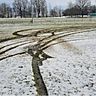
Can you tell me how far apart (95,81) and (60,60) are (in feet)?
13.9

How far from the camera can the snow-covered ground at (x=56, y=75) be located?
9461mm

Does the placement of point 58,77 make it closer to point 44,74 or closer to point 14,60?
point 44,74

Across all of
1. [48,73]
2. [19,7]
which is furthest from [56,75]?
[19,7]

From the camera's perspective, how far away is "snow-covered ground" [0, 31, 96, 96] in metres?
9.46

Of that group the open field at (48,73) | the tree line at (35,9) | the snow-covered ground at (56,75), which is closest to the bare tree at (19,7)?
the tree line at (35,9)

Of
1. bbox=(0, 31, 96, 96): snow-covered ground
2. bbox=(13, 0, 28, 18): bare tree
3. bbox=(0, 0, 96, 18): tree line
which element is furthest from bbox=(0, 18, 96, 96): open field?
bbox=(13, 0, 28, 18): bare tree

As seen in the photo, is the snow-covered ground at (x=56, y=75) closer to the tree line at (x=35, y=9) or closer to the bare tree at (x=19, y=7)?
the tree line at (x=35, y=9)

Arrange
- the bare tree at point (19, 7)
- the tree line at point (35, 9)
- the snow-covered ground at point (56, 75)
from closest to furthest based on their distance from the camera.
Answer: the snow-covered ground at point (56, 75)
the tree line at point (35, 9)
the bare tree at point (19, 7)

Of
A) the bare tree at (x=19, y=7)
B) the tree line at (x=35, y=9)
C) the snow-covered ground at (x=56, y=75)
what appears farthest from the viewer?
the bare tree at (x=19, y=7)

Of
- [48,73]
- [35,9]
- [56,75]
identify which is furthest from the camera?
[35,9]

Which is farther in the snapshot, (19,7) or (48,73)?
(19,7)

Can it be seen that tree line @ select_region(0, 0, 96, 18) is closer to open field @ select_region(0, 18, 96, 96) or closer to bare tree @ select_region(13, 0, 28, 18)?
bare tree @ select_region(13, 0, 28, 18)

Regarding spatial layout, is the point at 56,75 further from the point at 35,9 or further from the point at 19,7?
the point at 19,7

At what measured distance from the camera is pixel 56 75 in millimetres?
11320
